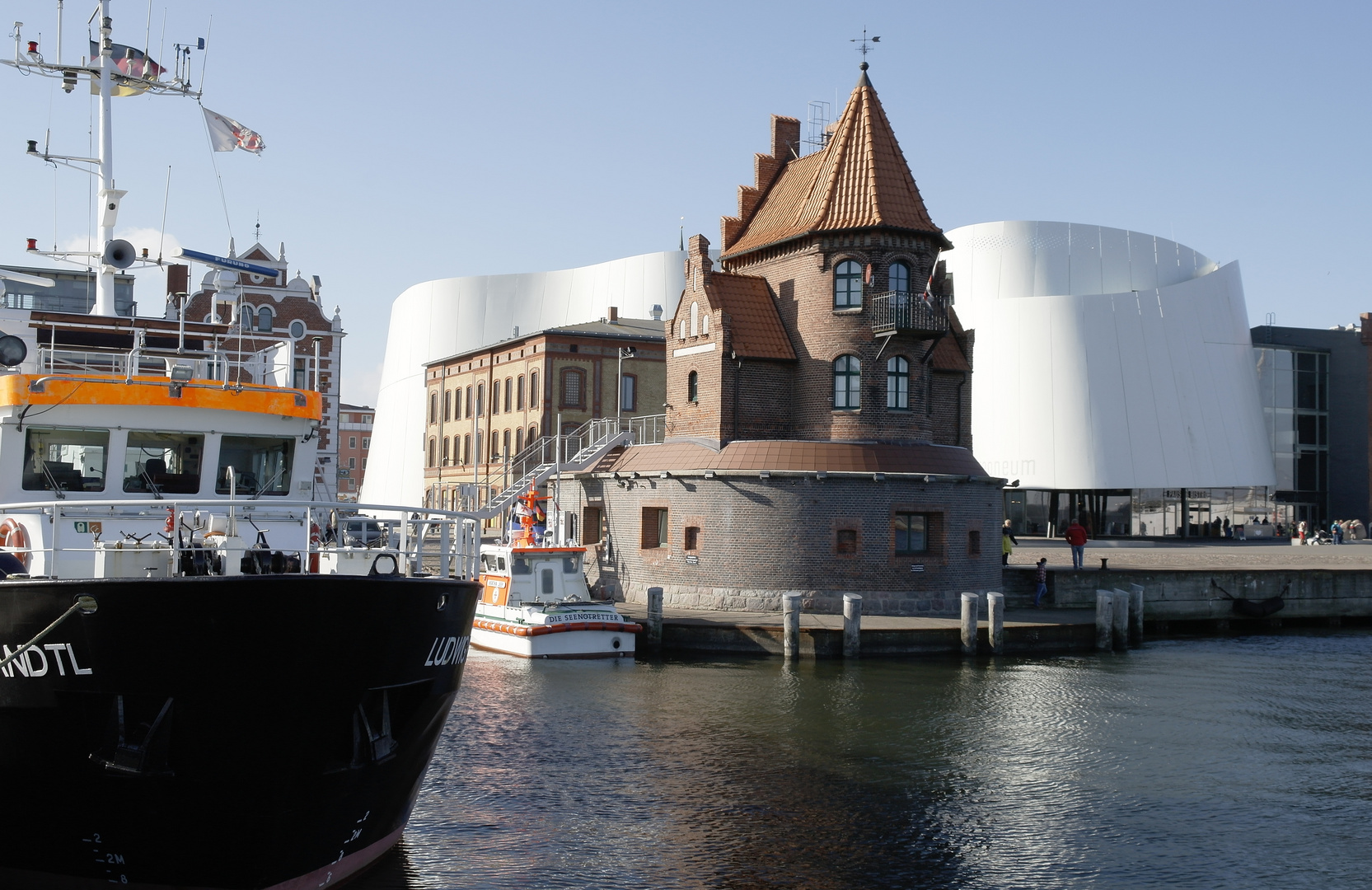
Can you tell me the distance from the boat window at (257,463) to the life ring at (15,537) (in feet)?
7.46

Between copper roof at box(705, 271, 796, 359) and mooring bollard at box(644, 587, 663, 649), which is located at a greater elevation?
copper roof at box(705, 271, 796, 359)

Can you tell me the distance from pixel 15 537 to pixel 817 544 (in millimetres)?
23087

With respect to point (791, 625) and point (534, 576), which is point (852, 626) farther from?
point (534, 576)

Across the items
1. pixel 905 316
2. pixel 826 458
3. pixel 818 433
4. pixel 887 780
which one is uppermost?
pixel 905 316

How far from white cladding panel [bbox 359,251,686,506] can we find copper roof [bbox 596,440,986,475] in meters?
52.3

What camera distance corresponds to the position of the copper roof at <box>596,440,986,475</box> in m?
34.6

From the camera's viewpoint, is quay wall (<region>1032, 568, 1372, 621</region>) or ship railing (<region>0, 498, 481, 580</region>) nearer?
ship railing (<region>0, 498, 481, 580</region>)

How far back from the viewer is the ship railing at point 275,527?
1194 centimetres

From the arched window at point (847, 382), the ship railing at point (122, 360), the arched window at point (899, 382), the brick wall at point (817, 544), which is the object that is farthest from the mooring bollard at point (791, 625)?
the ship railing at point (122, 360)

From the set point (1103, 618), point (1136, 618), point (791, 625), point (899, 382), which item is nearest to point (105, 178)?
point (791, 625)

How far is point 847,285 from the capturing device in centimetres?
3653

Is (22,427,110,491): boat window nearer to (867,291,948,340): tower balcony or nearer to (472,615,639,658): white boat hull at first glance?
(472,615,639,658): white boat hull

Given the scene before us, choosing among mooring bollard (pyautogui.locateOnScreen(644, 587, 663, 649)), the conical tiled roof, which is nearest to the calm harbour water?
mooring bollard (pyautogui.locateOnScreen(644, 587, 663, 649))

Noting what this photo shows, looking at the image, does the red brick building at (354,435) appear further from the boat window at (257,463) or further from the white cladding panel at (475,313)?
the boat window at (257,463)
